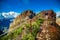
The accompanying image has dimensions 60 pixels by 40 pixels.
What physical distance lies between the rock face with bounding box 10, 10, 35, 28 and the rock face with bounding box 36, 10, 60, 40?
0.23 metres

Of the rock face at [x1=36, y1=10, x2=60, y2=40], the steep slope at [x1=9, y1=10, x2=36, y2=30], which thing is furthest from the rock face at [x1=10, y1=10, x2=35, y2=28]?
the rock face at [x1=36, y1=10, x2=60, y2=40]

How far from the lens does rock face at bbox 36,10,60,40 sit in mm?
3678

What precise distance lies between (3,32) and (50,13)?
0.96 meters

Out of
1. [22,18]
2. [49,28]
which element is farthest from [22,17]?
[49,28]

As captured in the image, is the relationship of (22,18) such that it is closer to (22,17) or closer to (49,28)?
(22,17)

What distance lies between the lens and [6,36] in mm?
3693

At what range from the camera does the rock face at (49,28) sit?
3678 mm

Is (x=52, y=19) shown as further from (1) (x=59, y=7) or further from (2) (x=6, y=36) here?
(2) (x=6, y=36)

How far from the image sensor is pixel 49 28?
3.74 metres

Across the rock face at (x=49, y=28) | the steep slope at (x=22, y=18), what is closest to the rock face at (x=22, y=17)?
the steep slope at (x=22, y=18)

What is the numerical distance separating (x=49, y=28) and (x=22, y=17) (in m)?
0.55

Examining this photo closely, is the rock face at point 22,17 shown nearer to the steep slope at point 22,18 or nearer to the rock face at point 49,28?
the steep slope at point 22,18

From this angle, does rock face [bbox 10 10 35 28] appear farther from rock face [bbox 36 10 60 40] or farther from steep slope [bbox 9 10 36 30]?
rock face [bbox 36 10 60 40]

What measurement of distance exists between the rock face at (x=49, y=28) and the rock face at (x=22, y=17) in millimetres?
233
